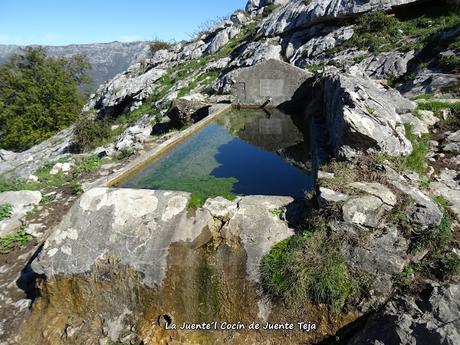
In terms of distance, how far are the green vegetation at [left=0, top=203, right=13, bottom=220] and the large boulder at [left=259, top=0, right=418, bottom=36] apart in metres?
22.3

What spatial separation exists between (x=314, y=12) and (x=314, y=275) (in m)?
23.1

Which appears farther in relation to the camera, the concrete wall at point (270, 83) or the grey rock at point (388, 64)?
the grey rock at point (388, 64)

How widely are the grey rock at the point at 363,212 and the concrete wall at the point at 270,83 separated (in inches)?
407

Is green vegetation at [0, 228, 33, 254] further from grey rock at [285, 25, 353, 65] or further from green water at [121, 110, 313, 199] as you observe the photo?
grey rock at [285, 25, 353, 65]

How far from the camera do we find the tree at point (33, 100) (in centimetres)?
3331

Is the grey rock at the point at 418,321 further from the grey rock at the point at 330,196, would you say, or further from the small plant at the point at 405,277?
the grey rock at the point at 330,196

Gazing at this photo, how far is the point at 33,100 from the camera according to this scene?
33.9 m

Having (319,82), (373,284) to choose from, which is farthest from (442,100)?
(373,284)

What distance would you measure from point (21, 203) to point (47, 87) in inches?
1253

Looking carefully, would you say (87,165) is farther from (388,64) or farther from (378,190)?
(388,64)

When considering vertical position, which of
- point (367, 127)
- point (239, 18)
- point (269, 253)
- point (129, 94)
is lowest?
point (129, 94)

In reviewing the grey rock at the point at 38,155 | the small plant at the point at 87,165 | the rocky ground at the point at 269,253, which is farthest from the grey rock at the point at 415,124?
the grey rock at the point at 38,155

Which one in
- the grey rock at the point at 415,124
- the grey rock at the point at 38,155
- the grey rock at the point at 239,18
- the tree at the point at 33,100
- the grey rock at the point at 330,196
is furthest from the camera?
the grey rock at the point at 239,18

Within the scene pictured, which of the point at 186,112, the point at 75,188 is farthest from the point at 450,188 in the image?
the point at 186,112
